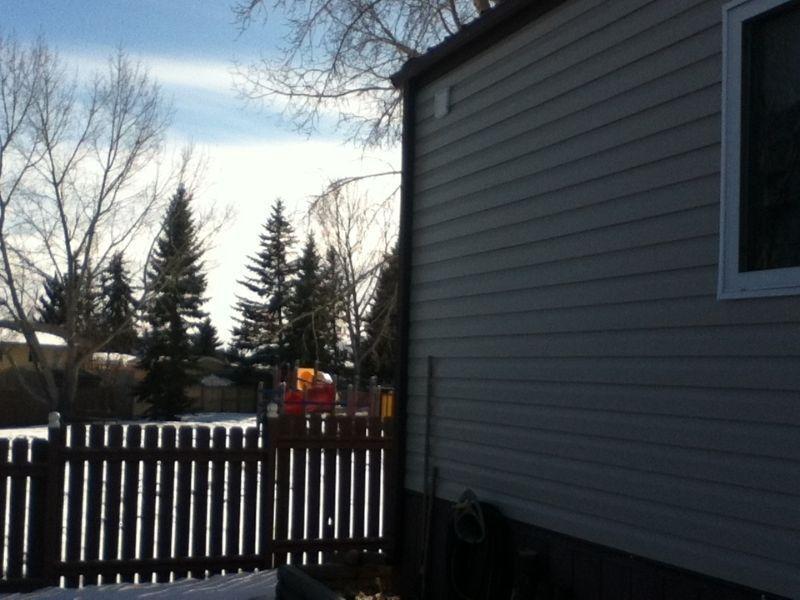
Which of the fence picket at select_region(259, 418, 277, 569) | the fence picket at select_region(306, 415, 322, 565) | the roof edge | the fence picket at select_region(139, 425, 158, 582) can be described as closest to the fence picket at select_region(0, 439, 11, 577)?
the fence picket at select_region(139, 425, 158, 582)

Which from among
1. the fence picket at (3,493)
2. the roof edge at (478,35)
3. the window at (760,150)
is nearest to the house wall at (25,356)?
the fence picket at (3,493)

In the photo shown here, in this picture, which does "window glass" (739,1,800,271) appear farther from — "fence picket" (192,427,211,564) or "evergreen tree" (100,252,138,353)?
"evergreen tree" (100,252,138,353)

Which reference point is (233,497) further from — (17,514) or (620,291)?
(620,291)

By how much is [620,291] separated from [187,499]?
15.6 ft

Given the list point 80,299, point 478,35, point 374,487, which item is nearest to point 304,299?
point 80,299

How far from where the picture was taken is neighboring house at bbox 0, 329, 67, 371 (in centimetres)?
4184

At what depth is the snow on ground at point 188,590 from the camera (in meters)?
8.16

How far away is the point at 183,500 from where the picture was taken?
878 centimetres

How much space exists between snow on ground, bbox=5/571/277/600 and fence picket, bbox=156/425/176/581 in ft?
0.84

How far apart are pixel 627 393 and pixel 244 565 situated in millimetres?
4759

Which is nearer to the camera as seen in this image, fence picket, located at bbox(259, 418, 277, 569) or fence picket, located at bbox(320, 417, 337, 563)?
fence picket, located at bbox(259, 418, 277, 569)

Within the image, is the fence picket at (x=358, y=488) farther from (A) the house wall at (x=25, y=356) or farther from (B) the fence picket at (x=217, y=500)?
(A) the house wall at (x=25, y=356)

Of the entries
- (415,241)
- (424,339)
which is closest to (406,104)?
(415,241)

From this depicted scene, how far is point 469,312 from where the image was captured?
277 inches
